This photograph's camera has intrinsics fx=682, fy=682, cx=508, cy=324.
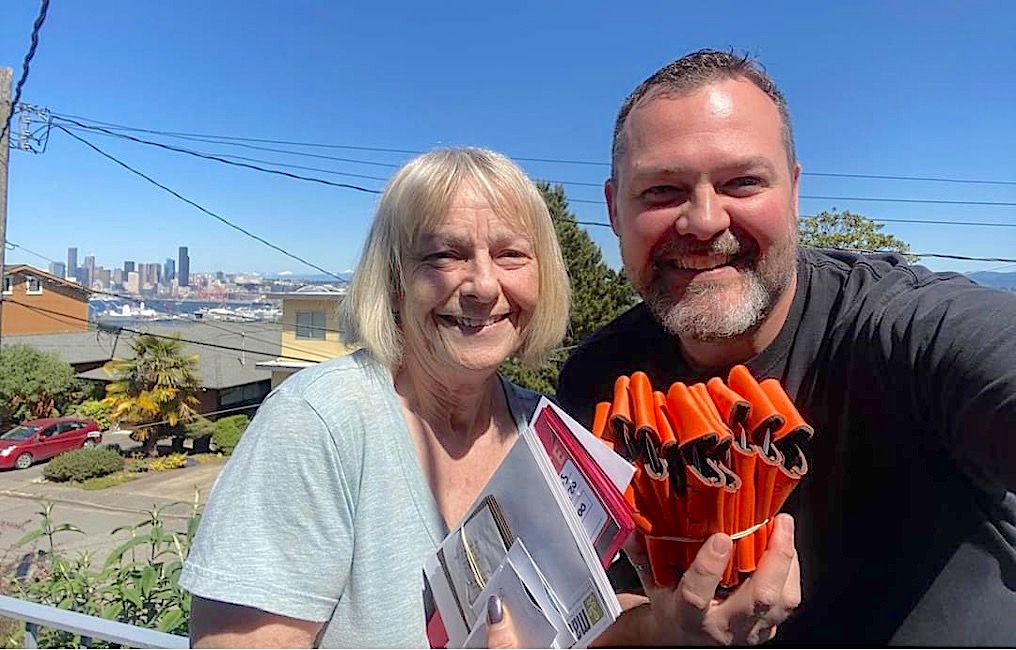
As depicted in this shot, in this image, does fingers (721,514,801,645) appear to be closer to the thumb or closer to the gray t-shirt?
the thumb

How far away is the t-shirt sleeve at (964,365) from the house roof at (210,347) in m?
26.0

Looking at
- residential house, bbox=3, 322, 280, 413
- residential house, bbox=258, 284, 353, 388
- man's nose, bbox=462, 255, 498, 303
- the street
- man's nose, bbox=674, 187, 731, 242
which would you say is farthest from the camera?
residential house, bbox=3, 322, 280, 413

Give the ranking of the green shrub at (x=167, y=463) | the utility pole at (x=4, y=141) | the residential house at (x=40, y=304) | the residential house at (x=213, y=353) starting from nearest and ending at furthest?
the utility pole at (x=4, y=141)
the green shrub at (x=167, y=463)
the residential house at (x=213, y=353)
the residential house at (x=40, y=304)

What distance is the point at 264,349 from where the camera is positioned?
32.7 meters

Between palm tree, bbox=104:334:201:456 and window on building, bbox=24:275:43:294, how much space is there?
14.2 m

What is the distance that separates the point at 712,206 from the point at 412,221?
0.61 m

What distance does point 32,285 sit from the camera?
30406mm

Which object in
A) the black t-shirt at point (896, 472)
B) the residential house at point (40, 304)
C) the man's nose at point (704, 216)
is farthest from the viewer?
the residential house at point (40, 304)

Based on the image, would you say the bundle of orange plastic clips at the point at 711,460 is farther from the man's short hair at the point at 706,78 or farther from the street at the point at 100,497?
the street at the point at 100,497

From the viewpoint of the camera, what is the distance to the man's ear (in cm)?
146

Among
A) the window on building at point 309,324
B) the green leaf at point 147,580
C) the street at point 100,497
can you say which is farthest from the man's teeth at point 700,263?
the window on building at point 309,324

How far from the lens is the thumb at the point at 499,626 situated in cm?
99

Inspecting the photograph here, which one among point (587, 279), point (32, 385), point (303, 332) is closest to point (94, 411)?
point (32, 385)

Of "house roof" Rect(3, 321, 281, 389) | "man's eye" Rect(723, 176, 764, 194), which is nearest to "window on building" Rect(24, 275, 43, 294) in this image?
"house roof" Rect(3, 321, 281, 389)
